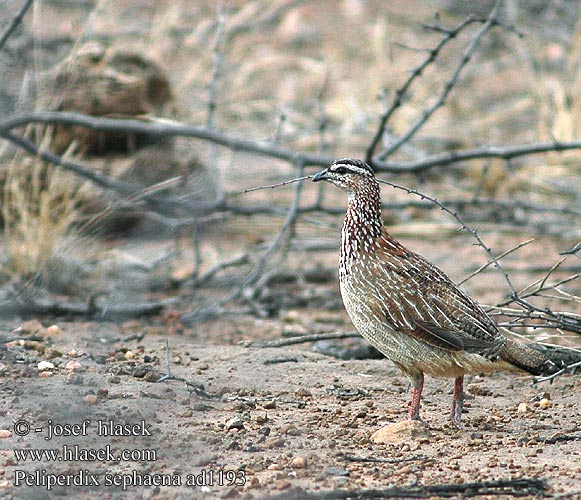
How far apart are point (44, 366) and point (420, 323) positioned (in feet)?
7.66

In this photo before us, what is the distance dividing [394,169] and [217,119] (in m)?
4.66

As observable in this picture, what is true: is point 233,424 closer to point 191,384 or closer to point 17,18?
point 191,384

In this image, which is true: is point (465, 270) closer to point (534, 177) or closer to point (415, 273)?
point (534, 177)

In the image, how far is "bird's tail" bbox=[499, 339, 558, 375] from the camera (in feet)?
18.2

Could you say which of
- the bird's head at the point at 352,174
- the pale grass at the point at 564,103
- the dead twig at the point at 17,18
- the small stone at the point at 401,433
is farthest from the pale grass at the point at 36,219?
the pale grass at the point at 564,103

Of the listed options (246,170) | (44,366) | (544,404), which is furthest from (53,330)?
(246,170)

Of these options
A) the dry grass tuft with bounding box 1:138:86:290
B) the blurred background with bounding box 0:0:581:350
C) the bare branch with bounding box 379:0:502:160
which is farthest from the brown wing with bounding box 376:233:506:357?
the dry grass tuft with bounding box 1:138:86:290

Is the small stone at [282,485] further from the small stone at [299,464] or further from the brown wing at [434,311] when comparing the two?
the brown wing at [434,311]

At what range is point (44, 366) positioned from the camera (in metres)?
6.19

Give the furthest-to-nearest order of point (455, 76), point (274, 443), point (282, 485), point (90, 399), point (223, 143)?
point (223, 143) → point (455, 76) → point (90, 399) → point (274, 443) → point (282, 485)

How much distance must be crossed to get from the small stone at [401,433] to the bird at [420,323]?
21cm

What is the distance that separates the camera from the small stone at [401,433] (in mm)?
5305

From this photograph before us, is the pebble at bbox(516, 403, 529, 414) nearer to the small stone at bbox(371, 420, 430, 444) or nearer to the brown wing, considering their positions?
the brown wing

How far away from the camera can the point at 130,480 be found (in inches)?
181
